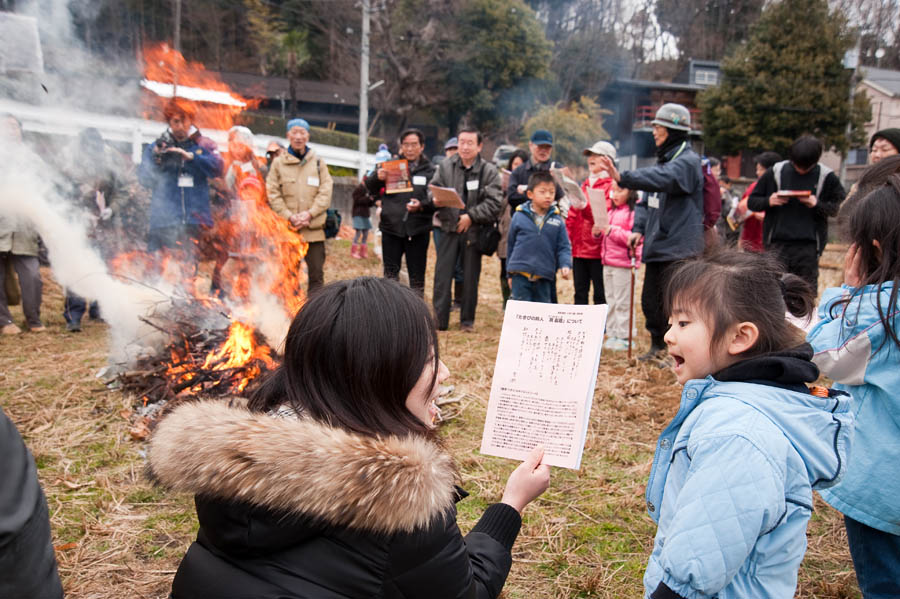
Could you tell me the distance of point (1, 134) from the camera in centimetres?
606

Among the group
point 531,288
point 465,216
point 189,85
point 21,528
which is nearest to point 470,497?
point 21,528

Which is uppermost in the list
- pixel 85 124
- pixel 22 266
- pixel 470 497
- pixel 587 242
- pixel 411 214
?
pixel 85 124

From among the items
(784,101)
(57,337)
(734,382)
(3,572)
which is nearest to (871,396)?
(734,382)

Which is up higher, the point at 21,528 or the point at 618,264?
the point at 21,528

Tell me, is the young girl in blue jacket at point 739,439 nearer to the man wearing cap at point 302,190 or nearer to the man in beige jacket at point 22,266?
the man wearing cap at point 302,190

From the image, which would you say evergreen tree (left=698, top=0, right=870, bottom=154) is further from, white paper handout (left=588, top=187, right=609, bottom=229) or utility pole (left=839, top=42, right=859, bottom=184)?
white paper handout (left=588, top=187, right=609, bottom=229)

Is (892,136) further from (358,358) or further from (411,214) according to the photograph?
(358,358)

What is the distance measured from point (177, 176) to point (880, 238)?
6.61m

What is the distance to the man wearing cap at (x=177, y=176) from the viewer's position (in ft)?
23.2

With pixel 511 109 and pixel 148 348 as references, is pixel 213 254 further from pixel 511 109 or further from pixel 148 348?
pixel 511 109

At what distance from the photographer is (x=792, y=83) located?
25.1 m

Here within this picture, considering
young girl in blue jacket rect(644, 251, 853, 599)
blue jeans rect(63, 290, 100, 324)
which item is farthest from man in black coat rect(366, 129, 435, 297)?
young girl in blue jacket rect(644, 251, 853, 599)

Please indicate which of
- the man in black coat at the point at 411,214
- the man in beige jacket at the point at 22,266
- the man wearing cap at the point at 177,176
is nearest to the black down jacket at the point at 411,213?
the man in black coat at the point at 411,214

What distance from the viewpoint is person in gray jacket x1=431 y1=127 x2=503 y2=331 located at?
24.9 ft
